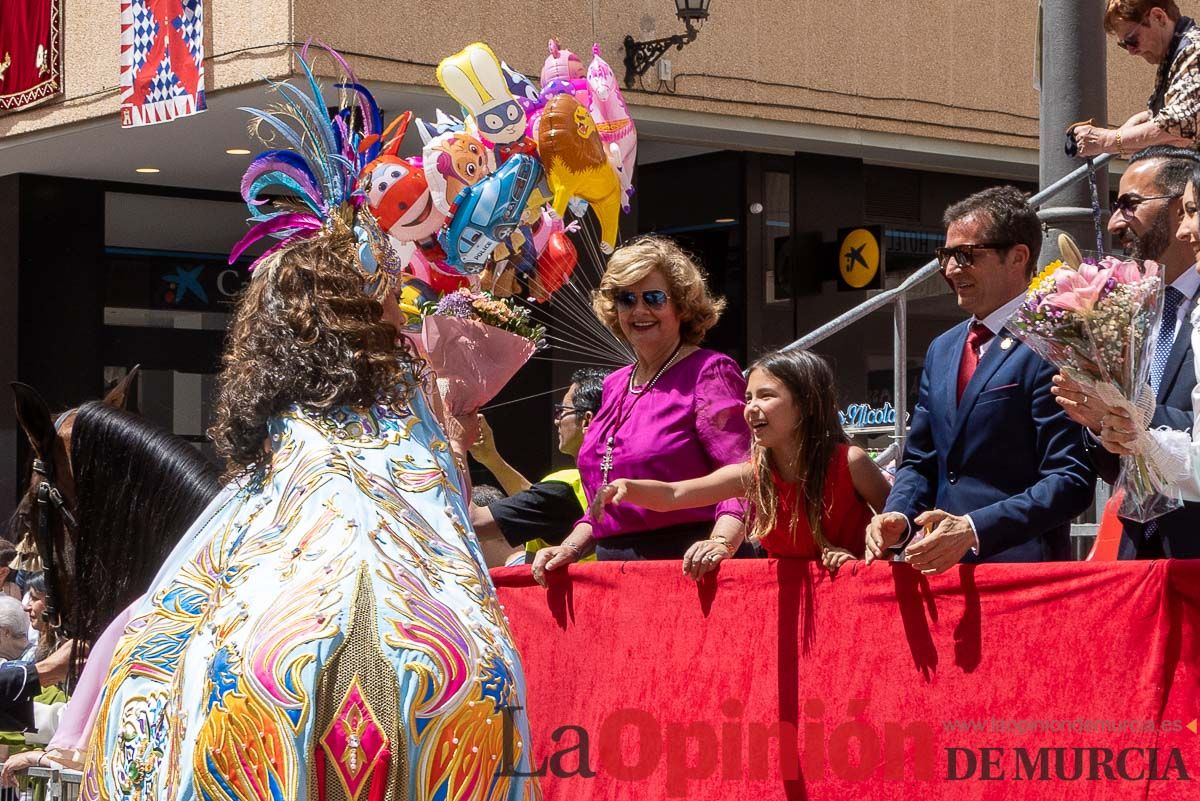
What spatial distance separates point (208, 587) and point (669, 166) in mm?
13243

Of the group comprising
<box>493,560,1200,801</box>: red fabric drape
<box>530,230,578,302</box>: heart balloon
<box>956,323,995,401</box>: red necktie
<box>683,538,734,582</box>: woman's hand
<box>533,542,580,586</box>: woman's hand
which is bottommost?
<box>493,560,1200,801</box>: red fabric drape

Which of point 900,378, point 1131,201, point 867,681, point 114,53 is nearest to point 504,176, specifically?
point 900,378

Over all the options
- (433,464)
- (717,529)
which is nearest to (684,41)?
(717,529)

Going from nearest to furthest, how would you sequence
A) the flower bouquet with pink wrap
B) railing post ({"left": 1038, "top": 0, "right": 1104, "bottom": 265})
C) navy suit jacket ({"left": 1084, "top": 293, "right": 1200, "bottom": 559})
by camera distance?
1. navy suit jacket ({"left": 1084, "top": 293, "right": 1200, "bottom": 559})
2. the flower bouquet with pink wrap
3. railing post ({"left": 1038, "top": 0, "right": 1104, "bottom": 265})

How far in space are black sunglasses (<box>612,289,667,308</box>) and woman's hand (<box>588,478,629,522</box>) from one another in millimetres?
655

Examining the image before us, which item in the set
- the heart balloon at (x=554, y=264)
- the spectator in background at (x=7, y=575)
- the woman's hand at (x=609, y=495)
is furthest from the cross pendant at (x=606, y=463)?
the spectator in background at (x=7, y=575)

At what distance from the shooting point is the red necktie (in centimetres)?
490

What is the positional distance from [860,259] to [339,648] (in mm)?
13567

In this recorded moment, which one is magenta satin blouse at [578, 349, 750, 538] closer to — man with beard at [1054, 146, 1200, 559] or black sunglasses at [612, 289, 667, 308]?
black sunglasses at [612, 289, 667, 308]

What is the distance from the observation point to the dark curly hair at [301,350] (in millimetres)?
3408

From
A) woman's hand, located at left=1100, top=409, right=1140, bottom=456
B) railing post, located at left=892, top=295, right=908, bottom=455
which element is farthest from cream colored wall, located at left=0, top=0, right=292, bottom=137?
woman's hand, located at left=1100, top=409, right=1140, bottom=456

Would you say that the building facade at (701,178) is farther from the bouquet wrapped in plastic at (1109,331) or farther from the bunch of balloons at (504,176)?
the bouquet wrapped in plastic at (1109,331)

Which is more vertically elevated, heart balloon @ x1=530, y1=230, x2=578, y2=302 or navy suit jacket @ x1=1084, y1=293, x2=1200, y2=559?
heart balloon @ x1=530, y1=230, x2=578, y2=302

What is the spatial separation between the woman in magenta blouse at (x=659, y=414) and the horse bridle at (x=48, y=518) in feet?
5.13
